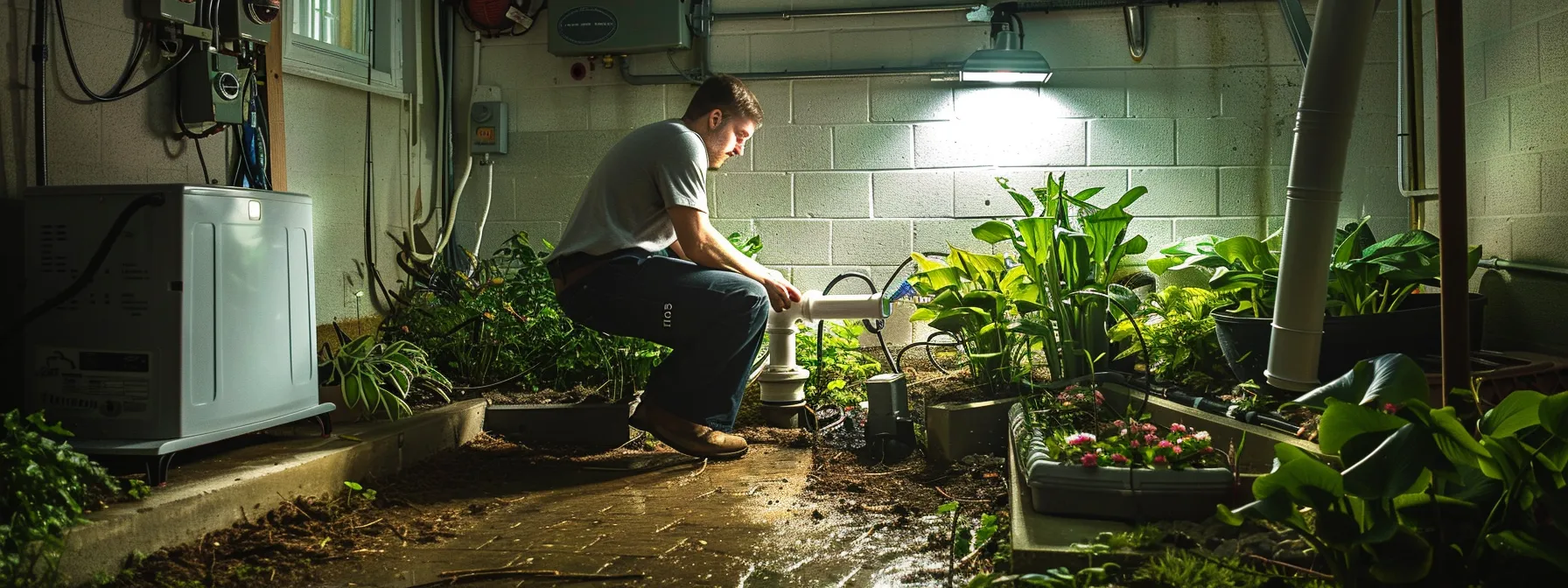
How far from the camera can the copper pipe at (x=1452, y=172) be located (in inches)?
71.1

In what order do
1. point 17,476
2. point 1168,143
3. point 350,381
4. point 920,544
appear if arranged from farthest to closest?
point 1168,143, point 350,381, point 920,544, point 17,476

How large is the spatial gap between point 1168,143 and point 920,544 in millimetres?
2813

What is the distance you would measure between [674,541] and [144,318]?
1.44 metres

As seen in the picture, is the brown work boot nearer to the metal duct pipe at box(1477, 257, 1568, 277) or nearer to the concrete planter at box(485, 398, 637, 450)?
the concrete planter at box(485, 398, 637, 450)

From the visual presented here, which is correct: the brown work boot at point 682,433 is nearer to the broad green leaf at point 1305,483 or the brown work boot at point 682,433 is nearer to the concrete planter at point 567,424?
the concrete planter at point 567,424

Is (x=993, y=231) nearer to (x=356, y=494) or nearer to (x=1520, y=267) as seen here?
(x=1520, y=267)

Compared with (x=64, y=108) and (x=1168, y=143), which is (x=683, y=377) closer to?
(x=64, y=108)

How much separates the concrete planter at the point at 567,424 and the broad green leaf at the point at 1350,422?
262cm

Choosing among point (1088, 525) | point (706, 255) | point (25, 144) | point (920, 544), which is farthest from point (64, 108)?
point (1088, 525)

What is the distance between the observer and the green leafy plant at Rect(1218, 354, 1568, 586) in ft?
5.22

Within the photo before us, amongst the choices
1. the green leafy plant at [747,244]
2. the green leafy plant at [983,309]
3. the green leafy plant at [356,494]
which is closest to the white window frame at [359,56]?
the green leafy plant at [747,244]

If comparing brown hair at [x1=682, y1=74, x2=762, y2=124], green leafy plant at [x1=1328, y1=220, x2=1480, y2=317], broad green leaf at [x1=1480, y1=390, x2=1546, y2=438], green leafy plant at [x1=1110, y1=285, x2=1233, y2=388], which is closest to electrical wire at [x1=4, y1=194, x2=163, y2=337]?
brown hair at [x1=682, y1=74, x2=762, y2=124]

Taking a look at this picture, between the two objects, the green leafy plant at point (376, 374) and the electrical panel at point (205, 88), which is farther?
the green leafy plant at point (376, 374)

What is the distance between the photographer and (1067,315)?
3.57 meters
